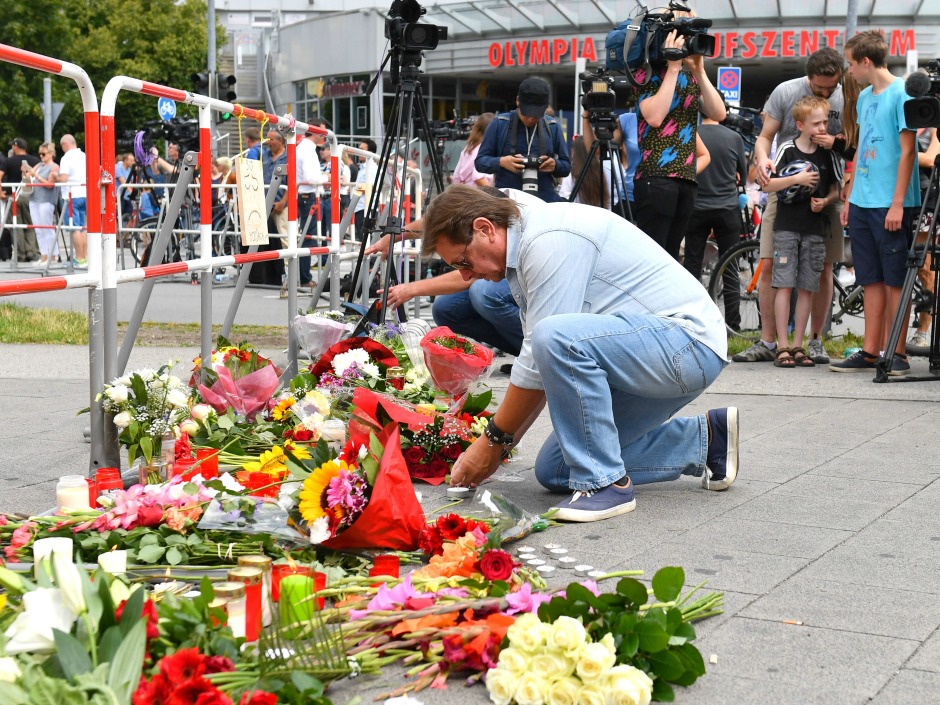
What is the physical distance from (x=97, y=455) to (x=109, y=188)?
0.94 metres

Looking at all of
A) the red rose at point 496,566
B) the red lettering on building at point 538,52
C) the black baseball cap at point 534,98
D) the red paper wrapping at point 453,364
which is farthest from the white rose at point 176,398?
the red lettering on building at point 538,52

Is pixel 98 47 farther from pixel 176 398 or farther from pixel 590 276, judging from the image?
pixel 590 276

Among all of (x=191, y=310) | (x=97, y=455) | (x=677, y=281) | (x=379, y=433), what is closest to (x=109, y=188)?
(x=97, y=455)

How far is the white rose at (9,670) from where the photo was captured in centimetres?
214

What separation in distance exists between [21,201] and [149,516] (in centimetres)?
1603

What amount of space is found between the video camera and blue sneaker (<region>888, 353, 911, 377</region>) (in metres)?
1.35

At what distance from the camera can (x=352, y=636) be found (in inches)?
102

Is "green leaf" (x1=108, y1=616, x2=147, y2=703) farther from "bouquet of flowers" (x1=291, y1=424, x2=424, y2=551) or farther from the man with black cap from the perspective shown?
the man with black cap

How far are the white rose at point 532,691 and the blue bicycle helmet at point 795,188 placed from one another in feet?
18.6

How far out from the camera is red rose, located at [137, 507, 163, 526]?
334cm

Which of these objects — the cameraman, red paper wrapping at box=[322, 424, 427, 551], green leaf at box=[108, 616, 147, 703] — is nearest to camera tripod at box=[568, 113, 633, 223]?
the cameraman

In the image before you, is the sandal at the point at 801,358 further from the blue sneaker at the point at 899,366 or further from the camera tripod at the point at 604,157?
the camera tripod at the point at 604,157

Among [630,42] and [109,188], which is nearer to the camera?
[109,188]

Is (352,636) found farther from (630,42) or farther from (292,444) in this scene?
(630,42)
